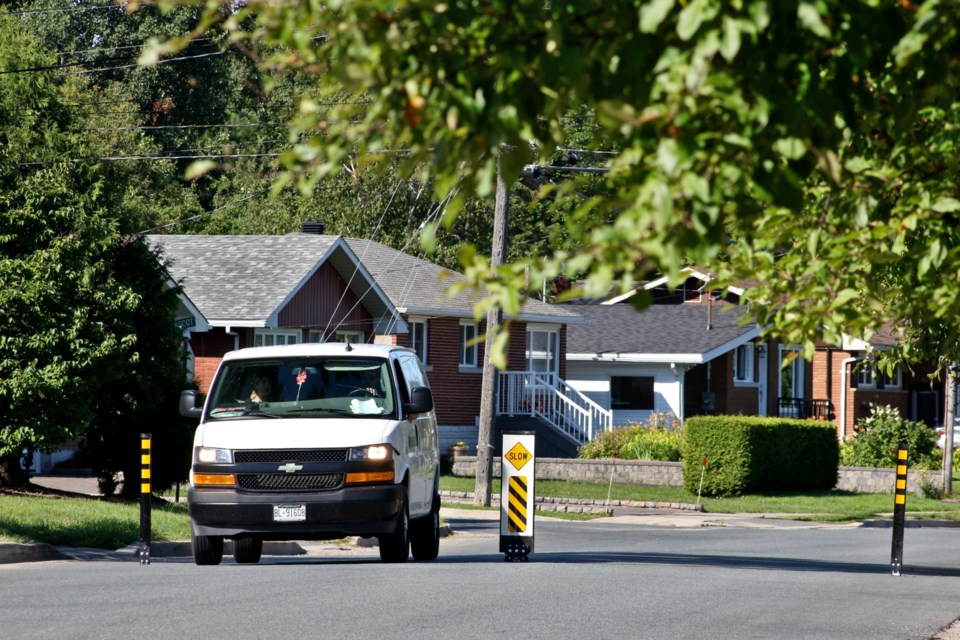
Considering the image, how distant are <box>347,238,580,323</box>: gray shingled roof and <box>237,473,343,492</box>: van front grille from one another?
72.4 ft

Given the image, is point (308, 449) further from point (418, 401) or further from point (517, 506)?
point (517, 506)

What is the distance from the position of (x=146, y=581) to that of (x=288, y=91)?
163 feet

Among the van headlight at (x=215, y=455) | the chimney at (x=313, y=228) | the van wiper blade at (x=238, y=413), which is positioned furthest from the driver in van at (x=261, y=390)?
the chimney at (x=313, y=228)

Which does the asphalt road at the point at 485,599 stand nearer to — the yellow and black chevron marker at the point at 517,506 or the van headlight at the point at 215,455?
the yellow and black chevron marker at the point at 517,506

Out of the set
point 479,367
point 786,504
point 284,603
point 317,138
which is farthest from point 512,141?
point 479,367

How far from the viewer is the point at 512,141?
170 inches

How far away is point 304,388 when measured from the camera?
591 inches

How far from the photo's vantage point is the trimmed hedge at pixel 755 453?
105 ft

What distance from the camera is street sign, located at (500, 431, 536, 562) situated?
54.5 feet

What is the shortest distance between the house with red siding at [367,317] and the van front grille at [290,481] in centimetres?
1591

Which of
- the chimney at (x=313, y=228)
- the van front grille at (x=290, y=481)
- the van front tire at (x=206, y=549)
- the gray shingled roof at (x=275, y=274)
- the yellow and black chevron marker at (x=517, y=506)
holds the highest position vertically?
the chimney at (x=313, y=228)

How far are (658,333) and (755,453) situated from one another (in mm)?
12067

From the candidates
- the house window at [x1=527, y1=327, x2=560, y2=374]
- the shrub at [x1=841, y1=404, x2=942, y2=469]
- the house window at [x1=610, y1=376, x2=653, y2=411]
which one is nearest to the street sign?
the shrub at [x1=841, y1=404, x2=942, y2=469]

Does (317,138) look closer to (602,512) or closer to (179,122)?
(602,512)
